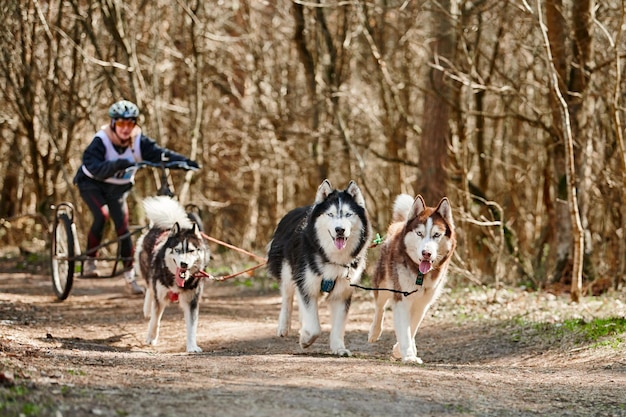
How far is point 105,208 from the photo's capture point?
33.2ft

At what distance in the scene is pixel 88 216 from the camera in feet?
75.7

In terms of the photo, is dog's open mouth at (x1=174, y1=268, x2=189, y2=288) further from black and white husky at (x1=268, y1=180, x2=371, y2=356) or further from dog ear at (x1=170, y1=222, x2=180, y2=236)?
black and white husky at (x1=268, y1=180, x2=371, y2=356)

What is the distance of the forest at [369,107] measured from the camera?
39.9 ft

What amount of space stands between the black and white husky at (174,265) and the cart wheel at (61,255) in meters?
2.09

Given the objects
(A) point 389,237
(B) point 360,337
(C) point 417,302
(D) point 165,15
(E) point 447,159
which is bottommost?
(B) point 360,337

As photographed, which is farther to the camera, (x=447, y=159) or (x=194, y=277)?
(x=447, y=159)

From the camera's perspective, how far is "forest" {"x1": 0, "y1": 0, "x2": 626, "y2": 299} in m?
12.2

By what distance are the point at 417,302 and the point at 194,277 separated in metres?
2.05

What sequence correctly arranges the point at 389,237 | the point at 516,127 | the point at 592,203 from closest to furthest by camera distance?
the point at 389,237
the point at 592,203
the point at 516,127

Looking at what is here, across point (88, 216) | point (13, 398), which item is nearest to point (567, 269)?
point (13, 398)

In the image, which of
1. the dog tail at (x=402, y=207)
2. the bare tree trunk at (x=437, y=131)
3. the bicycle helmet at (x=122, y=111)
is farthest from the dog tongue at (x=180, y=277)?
the bare tree trunk at (x=437, y=131)

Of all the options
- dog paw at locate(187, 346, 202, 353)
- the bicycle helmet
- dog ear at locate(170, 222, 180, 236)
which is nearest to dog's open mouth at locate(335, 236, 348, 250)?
dog paw at locate(187, 346, 202, 353)

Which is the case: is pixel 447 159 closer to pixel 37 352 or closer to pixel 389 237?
pixel 389 237

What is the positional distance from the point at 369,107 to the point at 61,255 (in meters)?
9.93
